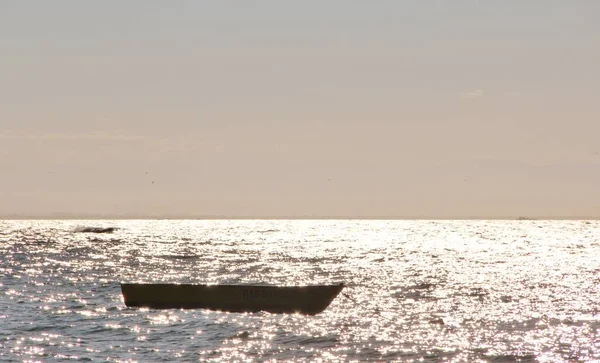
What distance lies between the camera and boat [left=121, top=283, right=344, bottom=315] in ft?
149

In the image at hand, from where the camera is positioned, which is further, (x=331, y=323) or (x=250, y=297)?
(x=250, y=297)

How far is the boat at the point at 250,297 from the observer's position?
45.3 metres

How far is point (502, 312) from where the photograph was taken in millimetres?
47625

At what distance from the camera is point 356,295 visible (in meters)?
57.6

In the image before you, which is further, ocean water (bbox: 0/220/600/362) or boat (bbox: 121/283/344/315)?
boat (bbox: 121/283/344/315)

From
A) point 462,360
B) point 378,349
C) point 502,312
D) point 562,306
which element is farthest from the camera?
point 562,306

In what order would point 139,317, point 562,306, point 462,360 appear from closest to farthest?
point 462,360 < point 139,317 < point 562,306

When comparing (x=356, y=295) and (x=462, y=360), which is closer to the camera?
(x=462, y=360)

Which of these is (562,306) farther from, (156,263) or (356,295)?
(156,263)

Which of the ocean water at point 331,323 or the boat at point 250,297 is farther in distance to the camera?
the boat at point 250,297

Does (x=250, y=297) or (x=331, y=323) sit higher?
(x=250, y=297)

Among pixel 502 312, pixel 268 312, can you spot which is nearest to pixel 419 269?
pixel 502 312

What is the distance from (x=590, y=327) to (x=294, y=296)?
17712mm

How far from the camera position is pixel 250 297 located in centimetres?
4562
